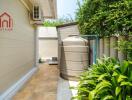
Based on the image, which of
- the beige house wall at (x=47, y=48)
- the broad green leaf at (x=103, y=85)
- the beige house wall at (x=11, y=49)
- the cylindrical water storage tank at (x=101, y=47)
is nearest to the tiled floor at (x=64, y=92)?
the beige house wall at (x=11, y=49)

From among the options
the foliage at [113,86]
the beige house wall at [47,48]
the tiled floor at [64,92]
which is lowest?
the tiled floor at [64,92]

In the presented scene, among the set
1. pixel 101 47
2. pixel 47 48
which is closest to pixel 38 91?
pixel 101 47

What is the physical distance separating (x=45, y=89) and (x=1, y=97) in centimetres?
212

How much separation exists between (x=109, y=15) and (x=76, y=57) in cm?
321

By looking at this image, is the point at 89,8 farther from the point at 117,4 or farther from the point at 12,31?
the point at 12,31

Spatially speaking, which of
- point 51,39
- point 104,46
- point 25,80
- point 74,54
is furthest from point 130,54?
point 51,39

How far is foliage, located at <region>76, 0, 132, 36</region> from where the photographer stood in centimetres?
641

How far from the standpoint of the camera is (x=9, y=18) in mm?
7000

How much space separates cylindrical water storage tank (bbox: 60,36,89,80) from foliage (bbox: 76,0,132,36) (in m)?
1.07

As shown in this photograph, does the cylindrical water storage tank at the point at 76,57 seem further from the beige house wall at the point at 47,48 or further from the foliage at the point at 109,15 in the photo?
the beige house wall at the point at 47,48

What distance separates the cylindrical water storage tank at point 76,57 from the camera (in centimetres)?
974

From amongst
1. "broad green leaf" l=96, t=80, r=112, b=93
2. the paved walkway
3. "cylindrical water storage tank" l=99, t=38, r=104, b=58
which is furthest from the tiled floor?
"broad green leaf" l=96, t=80, r=112, b=93

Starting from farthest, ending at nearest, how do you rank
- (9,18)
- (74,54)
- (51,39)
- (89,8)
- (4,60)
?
1. (51,39)
2. (74,54)
3. (89,8)
4. (9,18)
5. (4,60)

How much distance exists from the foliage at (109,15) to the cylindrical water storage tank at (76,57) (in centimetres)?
107
